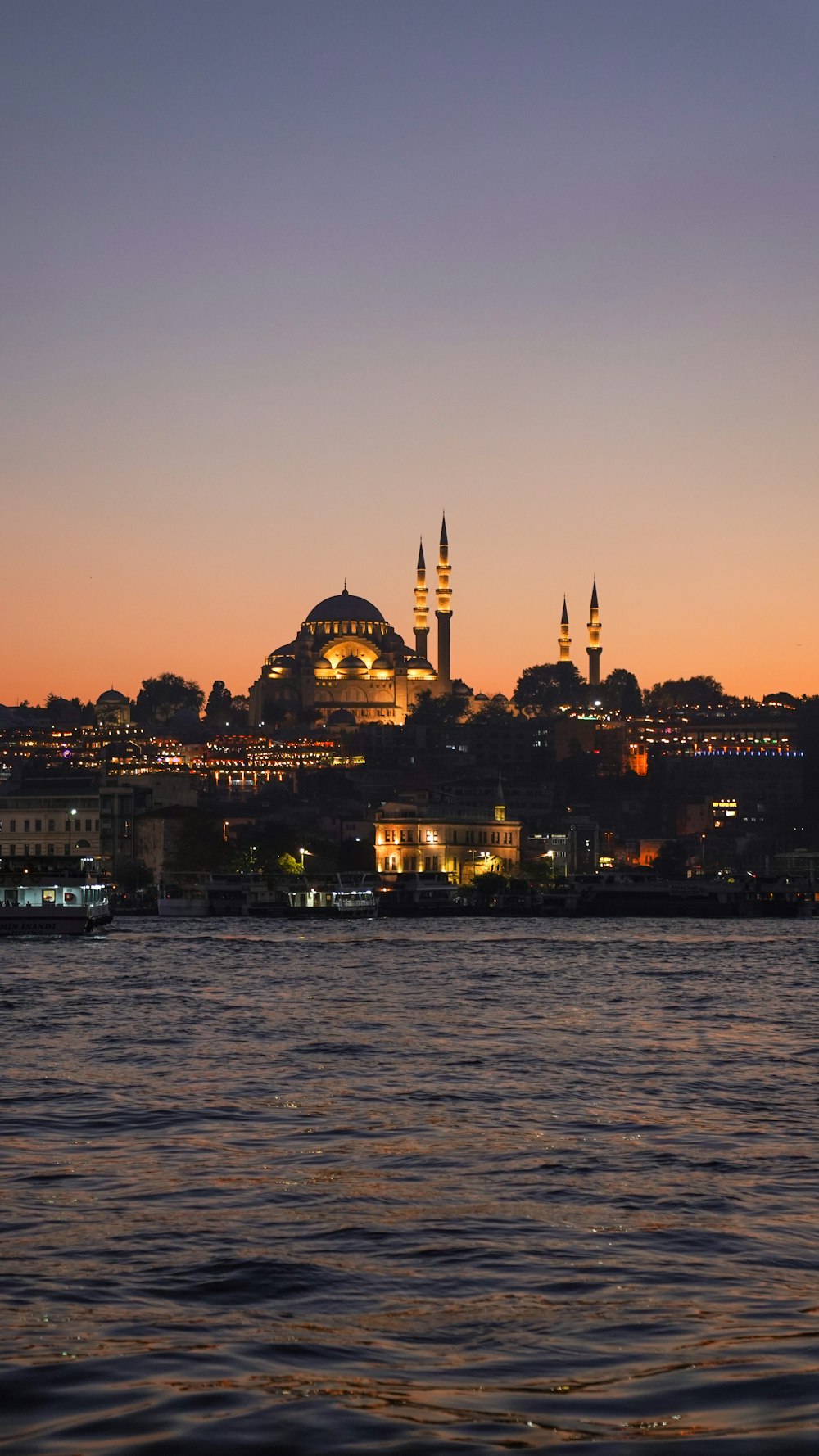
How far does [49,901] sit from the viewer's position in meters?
71.6

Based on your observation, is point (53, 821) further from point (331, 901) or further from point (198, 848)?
point (331, 901)

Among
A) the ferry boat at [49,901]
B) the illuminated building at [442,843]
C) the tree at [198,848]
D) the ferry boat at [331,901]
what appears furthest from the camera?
the illuminated building at [442,843]

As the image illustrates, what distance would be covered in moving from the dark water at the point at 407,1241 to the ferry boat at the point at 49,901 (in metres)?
37.8

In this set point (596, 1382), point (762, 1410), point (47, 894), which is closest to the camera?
point (762, 1410)

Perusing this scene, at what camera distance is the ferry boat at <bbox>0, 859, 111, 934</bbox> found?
228ft

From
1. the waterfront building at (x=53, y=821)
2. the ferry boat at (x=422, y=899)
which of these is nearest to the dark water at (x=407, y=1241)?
the ferry boat at (x=422, y=899)

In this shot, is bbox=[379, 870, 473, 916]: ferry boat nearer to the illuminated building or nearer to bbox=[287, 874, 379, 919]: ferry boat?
bbox=[287, 874, 379, 919]: ferry boat

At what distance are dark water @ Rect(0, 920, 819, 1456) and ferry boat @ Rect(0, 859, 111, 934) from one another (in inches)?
1487

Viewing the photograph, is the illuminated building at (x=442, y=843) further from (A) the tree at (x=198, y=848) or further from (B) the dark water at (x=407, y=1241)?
(B) the dark water at (x=407, y=1241)

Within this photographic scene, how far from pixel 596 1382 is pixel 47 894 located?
6322cm

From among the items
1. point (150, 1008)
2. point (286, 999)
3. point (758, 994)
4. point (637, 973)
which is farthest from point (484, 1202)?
point (637, 973)

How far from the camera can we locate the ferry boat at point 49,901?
2731 inches

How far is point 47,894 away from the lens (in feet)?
236

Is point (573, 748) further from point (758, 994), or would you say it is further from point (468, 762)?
point (758, 994)
